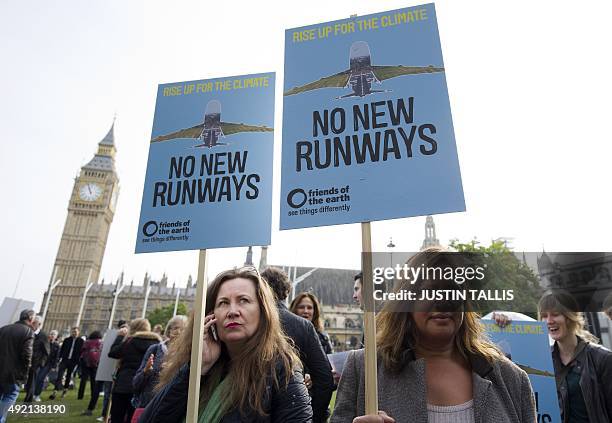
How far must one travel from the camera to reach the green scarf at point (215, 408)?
2088 mm

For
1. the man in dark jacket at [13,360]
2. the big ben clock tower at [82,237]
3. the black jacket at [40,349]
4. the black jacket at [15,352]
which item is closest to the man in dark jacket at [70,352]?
the black jacket at [40,349]

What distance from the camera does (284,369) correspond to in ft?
7.31

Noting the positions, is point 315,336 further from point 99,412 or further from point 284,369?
point 99,412

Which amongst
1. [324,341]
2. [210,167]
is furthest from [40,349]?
[210,167]

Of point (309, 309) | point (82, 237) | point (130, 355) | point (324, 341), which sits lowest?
point (130, 355)

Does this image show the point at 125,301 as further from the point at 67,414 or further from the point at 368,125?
the point at 368,125

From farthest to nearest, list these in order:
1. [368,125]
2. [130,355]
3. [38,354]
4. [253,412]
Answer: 1. [38,354]
2. [130,355]
3. [368,125]
4. [253,412]

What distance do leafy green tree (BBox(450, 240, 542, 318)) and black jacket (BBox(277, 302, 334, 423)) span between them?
1.49 meters

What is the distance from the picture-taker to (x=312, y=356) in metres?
3.61

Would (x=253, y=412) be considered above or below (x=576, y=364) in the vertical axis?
below

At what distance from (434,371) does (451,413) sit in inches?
7.5

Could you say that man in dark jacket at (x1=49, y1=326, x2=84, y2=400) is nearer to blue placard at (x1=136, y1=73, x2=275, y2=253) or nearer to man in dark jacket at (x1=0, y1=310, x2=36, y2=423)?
man in dark jacket at (x1=0, y1=310, x2=36, y2=423)

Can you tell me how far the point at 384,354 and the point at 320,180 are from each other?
1049mm

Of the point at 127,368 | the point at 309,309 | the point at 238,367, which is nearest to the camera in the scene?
the point at 238,367
